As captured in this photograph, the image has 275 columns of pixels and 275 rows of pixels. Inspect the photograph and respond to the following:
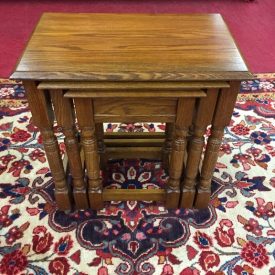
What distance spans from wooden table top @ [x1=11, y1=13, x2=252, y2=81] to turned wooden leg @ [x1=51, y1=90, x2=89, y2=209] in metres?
0.11

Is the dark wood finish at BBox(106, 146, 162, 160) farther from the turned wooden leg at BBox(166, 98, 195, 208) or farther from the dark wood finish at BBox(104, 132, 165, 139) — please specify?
the turned wooden leg at BBox(166, 98, 195, 208)

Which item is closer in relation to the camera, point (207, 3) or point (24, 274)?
point (24, 274)

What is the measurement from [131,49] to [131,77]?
16 centimetres

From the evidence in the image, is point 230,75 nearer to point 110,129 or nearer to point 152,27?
point 152,27

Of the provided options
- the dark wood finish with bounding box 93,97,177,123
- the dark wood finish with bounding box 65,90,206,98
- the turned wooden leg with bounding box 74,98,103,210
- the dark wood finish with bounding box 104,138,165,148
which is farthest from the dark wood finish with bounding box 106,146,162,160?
the dark wood finish with bounding box 65,90,206,98

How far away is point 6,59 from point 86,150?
1591 millimetres

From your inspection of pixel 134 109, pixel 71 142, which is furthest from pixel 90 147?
pixel 134 109

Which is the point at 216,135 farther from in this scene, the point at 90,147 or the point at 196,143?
the point at 90,147

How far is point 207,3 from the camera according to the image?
3.23m

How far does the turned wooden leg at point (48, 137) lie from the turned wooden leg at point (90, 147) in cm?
10

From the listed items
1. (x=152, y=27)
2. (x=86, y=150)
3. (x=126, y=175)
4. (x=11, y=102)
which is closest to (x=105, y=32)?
(x=152, y=27)

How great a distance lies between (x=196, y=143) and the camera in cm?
108

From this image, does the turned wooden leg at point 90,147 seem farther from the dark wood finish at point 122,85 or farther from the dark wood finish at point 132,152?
the dark wood finish at point 132,152

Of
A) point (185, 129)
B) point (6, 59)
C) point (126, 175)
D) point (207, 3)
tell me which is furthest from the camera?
point (207, 3)
